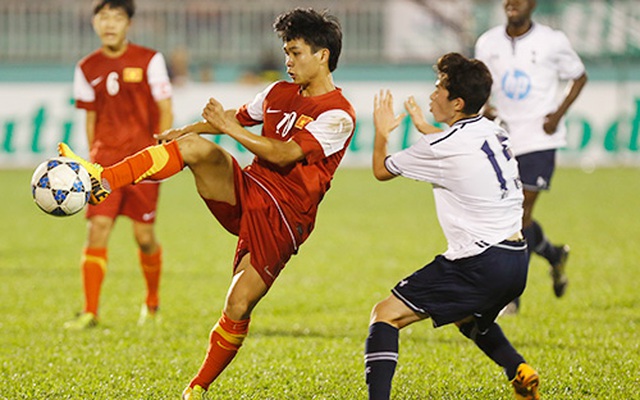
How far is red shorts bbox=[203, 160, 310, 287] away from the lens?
500 cm

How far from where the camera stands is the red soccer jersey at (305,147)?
4.95m

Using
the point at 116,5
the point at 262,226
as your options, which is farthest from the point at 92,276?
the point at 262,226

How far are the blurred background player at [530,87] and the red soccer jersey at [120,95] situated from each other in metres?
2.44

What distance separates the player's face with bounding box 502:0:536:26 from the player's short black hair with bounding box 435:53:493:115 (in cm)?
283

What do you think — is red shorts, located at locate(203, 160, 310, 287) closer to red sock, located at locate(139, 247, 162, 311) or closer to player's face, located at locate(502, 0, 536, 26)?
red sock, located at locate(139, 247, 162, 311)

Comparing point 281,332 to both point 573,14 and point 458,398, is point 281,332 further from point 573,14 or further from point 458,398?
point 573,14

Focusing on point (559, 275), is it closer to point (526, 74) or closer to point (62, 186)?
point (526, 74)

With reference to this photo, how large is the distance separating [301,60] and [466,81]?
826 mm

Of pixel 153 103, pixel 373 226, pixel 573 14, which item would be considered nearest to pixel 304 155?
pixel 153 103

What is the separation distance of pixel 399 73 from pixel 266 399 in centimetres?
1919

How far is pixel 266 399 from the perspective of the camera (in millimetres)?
5148

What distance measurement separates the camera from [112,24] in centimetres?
734

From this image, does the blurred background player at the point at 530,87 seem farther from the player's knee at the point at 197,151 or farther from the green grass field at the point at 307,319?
the player's knee at the point at 197,151

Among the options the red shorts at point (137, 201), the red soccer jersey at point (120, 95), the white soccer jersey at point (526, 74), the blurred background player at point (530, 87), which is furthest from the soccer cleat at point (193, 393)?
the white soccer jersey at point (526, 74)
